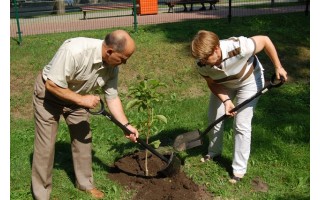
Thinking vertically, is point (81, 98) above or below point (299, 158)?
above

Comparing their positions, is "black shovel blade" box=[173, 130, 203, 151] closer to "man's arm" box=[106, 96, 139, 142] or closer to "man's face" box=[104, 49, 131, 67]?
"man's arm" box=[106, 96, 139, 142]

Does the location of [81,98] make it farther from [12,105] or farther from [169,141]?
[12,105]

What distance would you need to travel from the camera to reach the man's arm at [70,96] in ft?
10.5

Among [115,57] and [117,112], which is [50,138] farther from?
[115,57]

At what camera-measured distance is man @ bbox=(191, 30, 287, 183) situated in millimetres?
3459

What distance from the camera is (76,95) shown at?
3.32 meters

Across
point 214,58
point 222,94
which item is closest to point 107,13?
point 222,94

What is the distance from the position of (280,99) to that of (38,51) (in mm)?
5172

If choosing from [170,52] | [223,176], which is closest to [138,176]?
[223,176]

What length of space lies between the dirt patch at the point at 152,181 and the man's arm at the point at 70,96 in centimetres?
120

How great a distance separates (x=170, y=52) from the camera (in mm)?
8383

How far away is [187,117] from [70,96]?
2.85 meters

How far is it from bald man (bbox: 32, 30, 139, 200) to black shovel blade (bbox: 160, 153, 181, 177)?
1.81 ft

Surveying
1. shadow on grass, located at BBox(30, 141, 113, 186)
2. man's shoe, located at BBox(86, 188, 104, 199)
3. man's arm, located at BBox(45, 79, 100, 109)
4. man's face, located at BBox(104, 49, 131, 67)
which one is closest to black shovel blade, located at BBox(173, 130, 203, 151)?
shadow on grass, located at BBox(30, 141, 113, 186)
